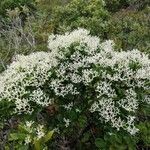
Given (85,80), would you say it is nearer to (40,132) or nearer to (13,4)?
(40,132)

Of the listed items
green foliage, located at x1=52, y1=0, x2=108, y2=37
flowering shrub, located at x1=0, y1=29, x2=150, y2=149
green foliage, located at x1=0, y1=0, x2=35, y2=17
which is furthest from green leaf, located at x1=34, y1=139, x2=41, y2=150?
green foliage, located at x1=0, y1=0, x2=35, y2=17

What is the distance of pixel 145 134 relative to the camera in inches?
276

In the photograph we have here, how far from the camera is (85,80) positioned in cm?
679

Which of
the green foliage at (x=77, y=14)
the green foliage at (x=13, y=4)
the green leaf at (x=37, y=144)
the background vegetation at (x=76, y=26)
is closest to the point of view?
the green leaf at (x=37, y=144)

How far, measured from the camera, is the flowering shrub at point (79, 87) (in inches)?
265

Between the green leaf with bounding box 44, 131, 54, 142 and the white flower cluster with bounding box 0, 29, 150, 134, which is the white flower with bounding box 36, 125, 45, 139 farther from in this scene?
the white flower cluster with bounding box 0, 29, 150, 134

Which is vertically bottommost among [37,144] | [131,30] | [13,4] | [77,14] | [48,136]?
[37,144]

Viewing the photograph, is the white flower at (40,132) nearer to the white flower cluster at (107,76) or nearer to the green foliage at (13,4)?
the white flower cluster at (107,76)

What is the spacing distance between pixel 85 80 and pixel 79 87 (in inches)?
6.7

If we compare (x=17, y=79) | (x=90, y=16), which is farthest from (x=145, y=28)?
(x=17, y=79)

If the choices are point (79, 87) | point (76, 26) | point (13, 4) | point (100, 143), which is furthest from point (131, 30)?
point (13, 4)

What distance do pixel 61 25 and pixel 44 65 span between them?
5646 mm

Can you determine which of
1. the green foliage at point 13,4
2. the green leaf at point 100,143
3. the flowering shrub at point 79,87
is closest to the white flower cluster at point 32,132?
the flowering shrub at point 79,87

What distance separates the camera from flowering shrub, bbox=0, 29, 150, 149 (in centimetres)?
672
